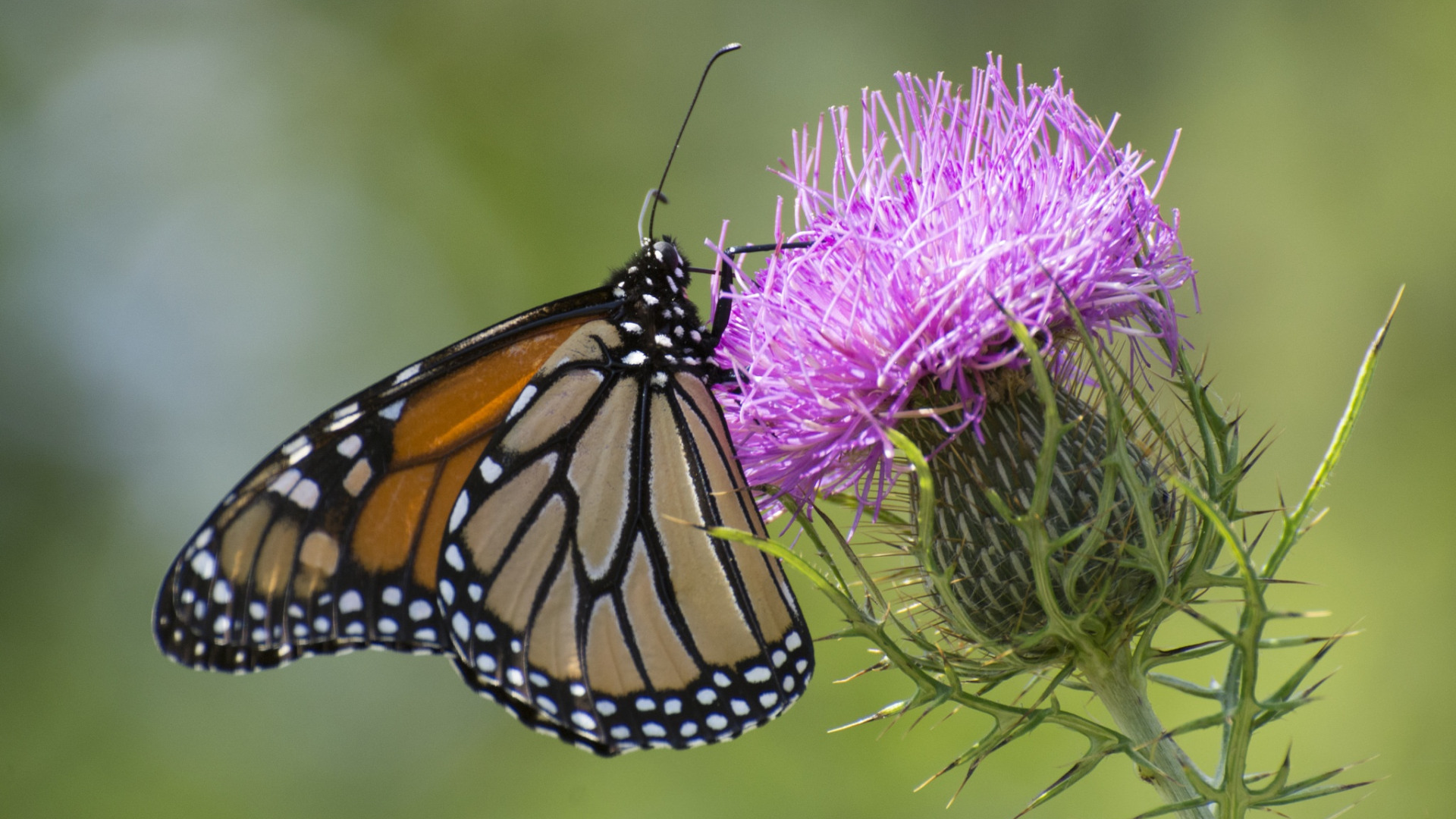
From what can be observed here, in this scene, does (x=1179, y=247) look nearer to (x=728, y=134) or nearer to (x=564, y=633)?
(x=564, y=633)

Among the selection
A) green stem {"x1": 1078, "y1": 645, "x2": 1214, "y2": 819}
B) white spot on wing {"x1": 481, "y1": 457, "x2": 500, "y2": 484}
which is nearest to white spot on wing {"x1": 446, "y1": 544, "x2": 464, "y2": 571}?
white spot on wing {"x1": 481, "y1": 457, "x2": 500, "y2": 484}

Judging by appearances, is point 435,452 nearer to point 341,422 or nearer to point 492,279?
point 341,422

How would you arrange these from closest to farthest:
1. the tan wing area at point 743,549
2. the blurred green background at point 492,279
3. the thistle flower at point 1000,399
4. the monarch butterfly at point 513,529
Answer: the thistle flower at point 1000,399 → the tan wing area at point 743,549 → the monarch butterfly at point 513,529 → the blurred green background at point 492,279

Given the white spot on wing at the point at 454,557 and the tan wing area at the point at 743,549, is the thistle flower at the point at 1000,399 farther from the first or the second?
the white spot on wing at the point at 454,557

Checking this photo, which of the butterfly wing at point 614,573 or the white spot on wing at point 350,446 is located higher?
the white spot on wing at point 350,446

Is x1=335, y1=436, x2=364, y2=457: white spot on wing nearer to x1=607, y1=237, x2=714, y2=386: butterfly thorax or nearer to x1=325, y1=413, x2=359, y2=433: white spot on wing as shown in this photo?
x1=325, y1=413, x2=359, y2=433: white spot on wing

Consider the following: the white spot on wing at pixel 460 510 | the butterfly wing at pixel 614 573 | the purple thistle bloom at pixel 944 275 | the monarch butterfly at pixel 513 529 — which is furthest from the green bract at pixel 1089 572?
the white spot on wing at pixel 460 510
